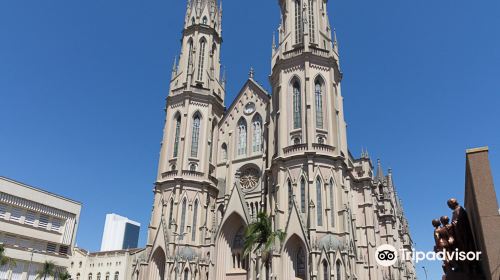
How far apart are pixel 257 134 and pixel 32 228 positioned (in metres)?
29.3

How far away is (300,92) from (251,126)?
9.00m

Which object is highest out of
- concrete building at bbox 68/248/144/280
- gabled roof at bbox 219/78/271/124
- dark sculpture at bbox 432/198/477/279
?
gabled roof at bbox 219/78/271/124

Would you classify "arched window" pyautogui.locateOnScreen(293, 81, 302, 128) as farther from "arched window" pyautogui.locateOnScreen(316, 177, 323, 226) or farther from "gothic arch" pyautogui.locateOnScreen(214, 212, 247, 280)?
"gothic arch" pyautogui.locateOnScreen(214, 212, 247, 280)

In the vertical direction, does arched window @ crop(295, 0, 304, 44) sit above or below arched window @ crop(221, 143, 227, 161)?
above

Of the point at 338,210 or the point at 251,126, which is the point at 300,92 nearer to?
the point at 251,126

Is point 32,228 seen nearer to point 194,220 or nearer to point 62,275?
point 62,275

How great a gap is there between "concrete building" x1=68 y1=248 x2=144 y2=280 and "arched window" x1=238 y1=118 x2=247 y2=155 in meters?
21.9

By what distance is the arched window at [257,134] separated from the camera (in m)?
49.7

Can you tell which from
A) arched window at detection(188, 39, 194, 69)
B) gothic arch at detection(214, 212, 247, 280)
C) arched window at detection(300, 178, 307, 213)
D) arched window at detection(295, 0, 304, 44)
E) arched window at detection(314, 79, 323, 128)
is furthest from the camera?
arched window at detection(188, 39, 194, 69)

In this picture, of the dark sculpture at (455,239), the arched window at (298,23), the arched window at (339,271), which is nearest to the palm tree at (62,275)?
the arched window at (339,271)

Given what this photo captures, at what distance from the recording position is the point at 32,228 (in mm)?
49688

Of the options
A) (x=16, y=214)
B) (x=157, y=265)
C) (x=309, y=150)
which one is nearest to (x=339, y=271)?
(x=309, y=150)

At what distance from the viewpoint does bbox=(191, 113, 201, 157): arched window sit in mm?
50375

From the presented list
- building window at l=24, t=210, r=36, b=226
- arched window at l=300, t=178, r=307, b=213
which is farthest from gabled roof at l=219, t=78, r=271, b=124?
building window at l=24, t=210, r=36, b=226
